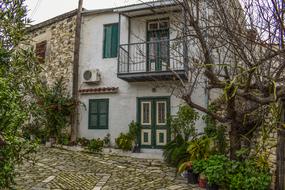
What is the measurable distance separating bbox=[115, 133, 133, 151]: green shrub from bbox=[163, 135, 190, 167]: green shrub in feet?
7.42

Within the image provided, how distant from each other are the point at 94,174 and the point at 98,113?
15.7 feet

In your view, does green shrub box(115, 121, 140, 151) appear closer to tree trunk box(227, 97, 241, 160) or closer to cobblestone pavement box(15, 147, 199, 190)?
cobblestone pavement box(15, 147, 199, 190)

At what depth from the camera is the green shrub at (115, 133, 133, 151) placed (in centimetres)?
1129

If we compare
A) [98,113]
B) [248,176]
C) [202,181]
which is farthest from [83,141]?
[248,176]

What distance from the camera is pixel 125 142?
1129cm

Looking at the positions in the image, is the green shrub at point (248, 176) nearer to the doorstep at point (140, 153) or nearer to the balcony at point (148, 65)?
the doorstep at point (140, 153)

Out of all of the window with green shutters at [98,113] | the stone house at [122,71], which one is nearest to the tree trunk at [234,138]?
the stone house at [122,71]

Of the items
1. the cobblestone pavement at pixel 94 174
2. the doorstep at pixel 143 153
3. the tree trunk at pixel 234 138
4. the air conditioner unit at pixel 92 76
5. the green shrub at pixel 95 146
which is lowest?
the cobblestone pavement at pixel 94 174

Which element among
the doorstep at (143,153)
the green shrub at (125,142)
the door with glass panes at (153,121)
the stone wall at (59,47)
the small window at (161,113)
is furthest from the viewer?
the stone wall at (59,47)

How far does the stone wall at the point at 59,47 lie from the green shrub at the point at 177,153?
19.4ft

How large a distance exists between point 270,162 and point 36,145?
5.29m

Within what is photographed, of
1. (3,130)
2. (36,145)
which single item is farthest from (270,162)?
(3,130)

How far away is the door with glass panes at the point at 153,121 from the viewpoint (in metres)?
11.5

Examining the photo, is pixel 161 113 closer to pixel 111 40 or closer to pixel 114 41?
pixel 114 41
